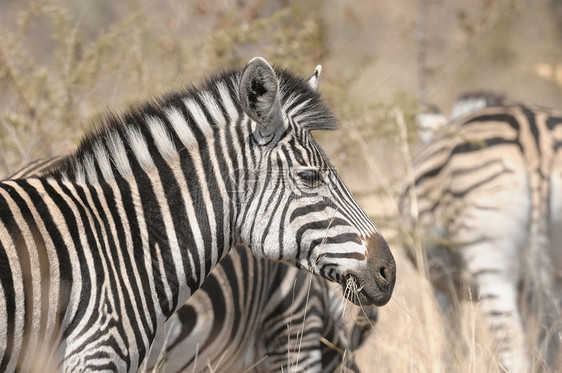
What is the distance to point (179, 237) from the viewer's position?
10.9 ft

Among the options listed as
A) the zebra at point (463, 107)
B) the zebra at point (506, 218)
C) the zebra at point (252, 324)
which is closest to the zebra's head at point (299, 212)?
the zebra at point (252, 324)

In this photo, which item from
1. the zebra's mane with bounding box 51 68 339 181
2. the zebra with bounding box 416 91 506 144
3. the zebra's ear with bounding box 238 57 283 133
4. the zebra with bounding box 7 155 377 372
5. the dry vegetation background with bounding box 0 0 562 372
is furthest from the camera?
the zebra with bounding box 416 91 506 144

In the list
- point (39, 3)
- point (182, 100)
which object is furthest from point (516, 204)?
point (39, 3)

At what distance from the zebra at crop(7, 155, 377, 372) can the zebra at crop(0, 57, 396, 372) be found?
645 millimetres

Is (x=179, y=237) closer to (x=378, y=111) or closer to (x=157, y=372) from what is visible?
(x=157, y=372)

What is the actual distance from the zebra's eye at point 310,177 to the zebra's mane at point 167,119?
0.29m

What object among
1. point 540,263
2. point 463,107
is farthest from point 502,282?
point 463,107

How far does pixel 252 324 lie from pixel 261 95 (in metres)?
1.69

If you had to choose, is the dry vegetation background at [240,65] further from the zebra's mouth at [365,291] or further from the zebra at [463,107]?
the zebra's mouth at [365,291]

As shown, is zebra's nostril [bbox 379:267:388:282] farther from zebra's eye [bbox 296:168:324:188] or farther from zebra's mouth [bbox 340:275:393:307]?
zebra's eye [bbox 296:168:324:188]

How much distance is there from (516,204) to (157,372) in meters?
3.35

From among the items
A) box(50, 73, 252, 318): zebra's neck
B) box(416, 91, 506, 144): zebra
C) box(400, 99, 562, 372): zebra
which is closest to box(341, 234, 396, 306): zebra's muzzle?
box(50, 73, 252, 318): zebra's neck

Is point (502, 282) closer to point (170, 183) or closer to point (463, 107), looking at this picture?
point (463, 107)

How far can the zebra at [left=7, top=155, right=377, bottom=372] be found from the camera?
4043 millimetres
